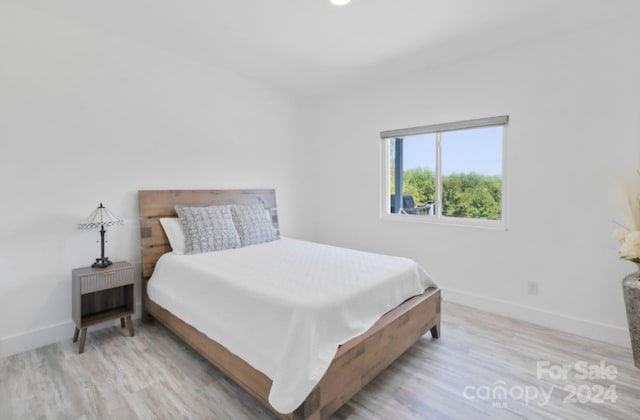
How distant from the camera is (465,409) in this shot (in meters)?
1.74

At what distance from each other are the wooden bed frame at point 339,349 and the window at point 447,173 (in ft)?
3.90

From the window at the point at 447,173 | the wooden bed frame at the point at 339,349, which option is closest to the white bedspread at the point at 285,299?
the wooden bed frame at the point at 339,349

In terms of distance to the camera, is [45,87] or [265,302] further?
[45,87]

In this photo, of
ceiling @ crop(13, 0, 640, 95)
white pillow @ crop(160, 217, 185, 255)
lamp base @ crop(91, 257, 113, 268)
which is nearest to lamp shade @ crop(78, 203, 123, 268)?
lamp base @ crop(91, 257, 113, 268)

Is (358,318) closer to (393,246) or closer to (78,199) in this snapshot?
(393,246)

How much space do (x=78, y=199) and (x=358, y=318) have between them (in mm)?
2375

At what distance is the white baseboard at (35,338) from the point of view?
2.28 metres

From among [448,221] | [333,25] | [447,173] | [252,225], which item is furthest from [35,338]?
[447,173]

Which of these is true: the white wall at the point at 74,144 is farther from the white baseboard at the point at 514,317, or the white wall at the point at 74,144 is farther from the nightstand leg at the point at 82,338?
the nightstand leg at the point at 82,338

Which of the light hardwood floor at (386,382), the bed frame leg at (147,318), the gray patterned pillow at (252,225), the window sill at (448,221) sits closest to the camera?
the light hardwood floor at (386,382)

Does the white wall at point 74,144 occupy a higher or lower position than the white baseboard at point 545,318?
higher

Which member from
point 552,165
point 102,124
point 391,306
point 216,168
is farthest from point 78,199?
point 552,165

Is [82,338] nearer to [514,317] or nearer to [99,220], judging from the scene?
[99,220]

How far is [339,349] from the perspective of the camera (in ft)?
5.47
